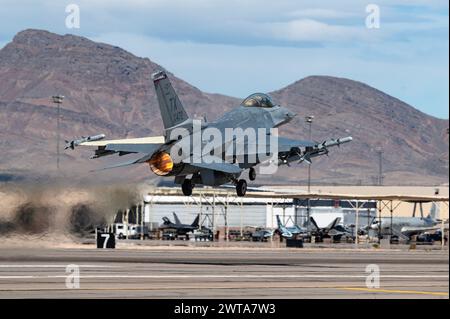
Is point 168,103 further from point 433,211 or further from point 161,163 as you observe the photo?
point 433,211

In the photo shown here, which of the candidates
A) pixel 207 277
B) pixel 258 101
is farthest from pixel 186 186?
pixel 207 277

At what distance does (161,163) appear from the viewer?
6188cm

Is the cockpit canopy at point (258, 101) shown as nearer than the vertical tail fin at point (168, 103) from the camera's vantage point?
No

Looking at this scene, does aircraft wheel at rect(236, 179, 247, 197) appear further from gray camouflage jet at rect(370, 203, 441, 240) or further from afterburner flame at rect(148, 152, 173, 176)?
gray camouflage jet at rect(370, 203, 441, 240)

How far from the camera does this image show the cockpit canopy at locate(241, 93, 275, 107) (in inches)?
2783

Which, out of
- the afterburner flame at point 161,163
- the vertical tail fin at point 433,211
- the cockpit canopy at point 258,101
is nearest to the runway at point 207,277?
the afterburner flame at point 161,163

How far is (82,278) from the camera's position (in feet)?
140

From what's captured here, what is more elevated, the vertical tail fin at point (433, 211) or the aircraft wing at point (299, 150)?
the aircraft wing at point (299, 150)

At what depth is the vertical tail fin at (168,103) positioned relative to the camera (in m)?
66.5

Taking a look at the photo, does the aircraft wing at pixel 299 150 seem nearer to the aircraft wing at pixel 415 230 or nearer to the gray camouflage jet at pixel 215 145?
the gray camouflage jet at pixel 215 145

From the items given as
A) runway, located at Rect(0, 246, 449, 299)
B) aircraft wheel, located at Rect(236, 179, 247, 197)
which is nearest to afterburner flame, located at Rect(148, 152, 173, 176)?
runway, located at Rect(0, 246, 449, 299)

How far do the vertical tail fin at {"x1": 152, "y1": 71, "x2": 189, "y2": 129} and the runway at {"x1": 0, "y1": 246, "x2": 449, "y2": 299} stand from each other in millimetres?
8923
